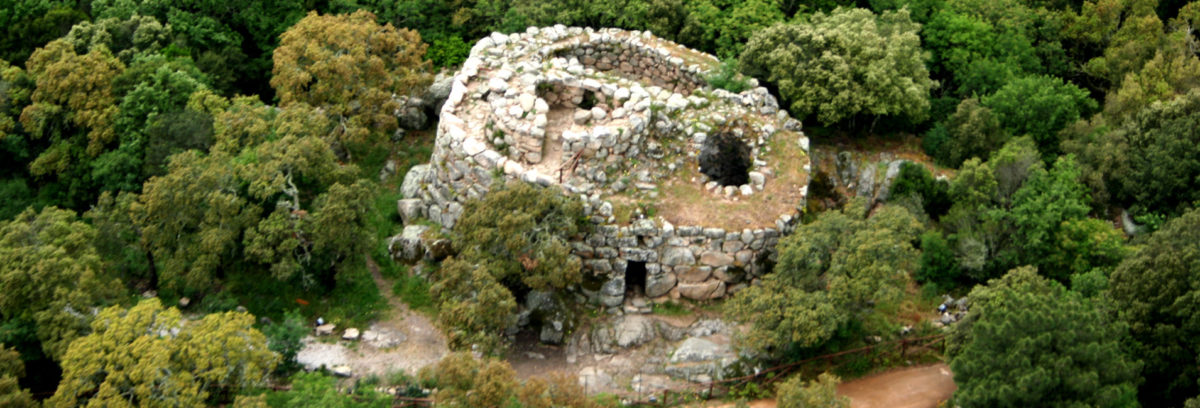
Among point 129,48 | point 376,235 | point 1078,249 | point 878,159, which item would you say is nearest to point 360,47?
point 376,235

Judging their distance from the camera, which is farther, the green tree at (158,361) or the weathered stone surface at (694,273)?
the weathered stone surface at (694,273)

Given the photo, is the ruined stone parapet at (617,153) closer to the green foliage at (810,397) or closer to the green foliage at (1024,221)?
the green foliage at (1024,221)

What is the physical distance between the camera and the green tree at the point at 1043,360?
2209cm

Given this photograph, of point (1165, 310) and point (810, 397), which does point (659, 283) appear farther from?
point (1165, 310)

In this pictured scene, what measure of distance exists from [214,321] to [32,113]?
1453cm

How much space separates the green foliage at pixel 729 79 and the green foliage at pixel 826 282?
325 inches

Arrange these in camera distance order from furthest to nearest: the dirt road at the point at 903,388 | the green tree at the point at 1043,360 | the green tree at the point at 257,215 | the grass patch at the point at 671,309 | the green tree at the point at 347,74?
1. the green tree at the point at 347,74
2. the grass patch at the point at 671,309
3. the green tree at the point at 257,215
4. the dirt road at the point at 903,388
5. the green tree at the point at 1043,360

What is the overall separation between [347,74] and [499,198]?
881 cm

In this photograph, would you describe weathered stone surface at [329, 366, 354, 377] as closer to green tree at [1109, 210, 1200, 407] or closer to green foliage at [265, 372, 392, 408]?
green foliage at [265, 372, 392, 408]

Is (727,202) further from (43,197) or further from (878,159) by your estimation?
(43,197)

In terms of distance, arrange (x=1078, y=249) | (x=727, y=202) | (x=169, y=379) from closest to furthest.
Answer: (x=169, y=379) → (x=1078, y=249) → (x=727, y=202)

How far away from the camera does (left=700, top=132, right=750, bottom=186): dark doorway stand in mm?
33688

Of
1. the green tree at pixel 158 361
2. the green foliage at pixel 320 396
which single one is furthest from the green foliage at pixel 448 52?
the green tree at pixel 158 361

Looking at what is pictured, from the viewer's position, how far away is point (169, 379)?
78.2 feet
